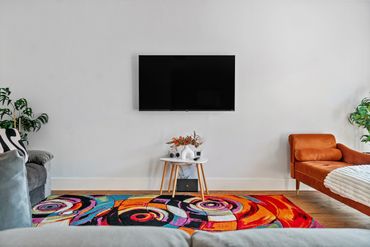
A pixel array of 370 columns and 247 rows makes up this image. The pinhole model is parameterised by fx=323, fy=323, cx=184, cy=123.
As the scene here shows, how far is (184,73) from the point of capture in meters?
4.34

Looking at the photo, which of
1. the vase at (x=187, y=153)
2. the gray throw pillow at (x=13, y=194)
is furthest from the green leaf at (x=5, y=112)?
the gray throw pillow at (x=13, y=194)

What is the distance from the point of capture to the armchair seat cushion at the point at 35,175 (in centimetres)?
330

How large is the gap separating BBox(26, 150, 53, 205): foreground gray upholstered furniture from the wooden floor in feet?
1.55

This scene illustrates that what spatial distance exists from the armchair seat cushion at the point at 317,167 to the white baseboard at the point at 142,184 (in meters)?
0.47

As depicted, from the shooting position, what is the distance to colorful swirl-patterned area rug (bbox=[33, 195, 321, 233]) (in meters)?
3.01

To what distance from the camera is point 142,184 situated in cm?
445

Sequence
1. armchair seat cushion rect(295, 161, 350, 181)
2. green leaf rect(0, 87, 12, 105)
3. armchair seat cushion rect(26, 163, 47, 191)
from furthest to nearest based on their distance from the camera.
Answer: green leaf rect(0, 87, 12, 105) → armchair seat cushion rect(295, 161, 350, 181) → armchair seat cushion rect(26, 163, 47, 191)

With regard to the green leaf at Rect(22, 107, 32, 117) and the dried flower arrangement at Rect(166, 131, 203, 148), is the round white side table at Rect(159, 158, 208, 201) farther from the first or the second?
the green leaf at Rect(22, 107, 32, 117)

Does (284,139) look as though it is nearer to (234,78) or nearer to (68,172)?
(234,78)

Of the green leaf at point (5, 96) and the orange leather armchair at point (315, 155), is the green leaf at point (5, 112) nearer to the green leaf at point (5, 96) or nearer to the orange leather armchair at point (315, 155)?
the green leaf at point (5, 96)

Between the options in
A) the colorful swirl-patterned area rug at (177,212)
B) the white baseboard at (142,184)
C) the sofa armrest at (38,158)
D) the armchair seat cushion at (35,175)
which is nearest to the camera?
the colorful swirl-patterned area rug at (177,212)

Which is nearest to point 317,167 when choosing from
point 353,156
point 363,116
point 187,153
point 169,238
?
point 353,156

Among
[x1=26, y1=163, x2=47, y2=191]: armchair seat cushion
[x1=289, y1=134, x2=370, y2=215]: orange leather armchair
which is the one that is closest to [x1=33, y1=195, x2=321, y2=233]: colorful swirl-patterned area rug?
[x1=26, y1=163, x2=47, y2=191]: armchair seat cushion

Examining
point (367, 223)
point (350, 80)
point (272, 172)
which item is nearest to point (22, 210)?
point (367, 223)
